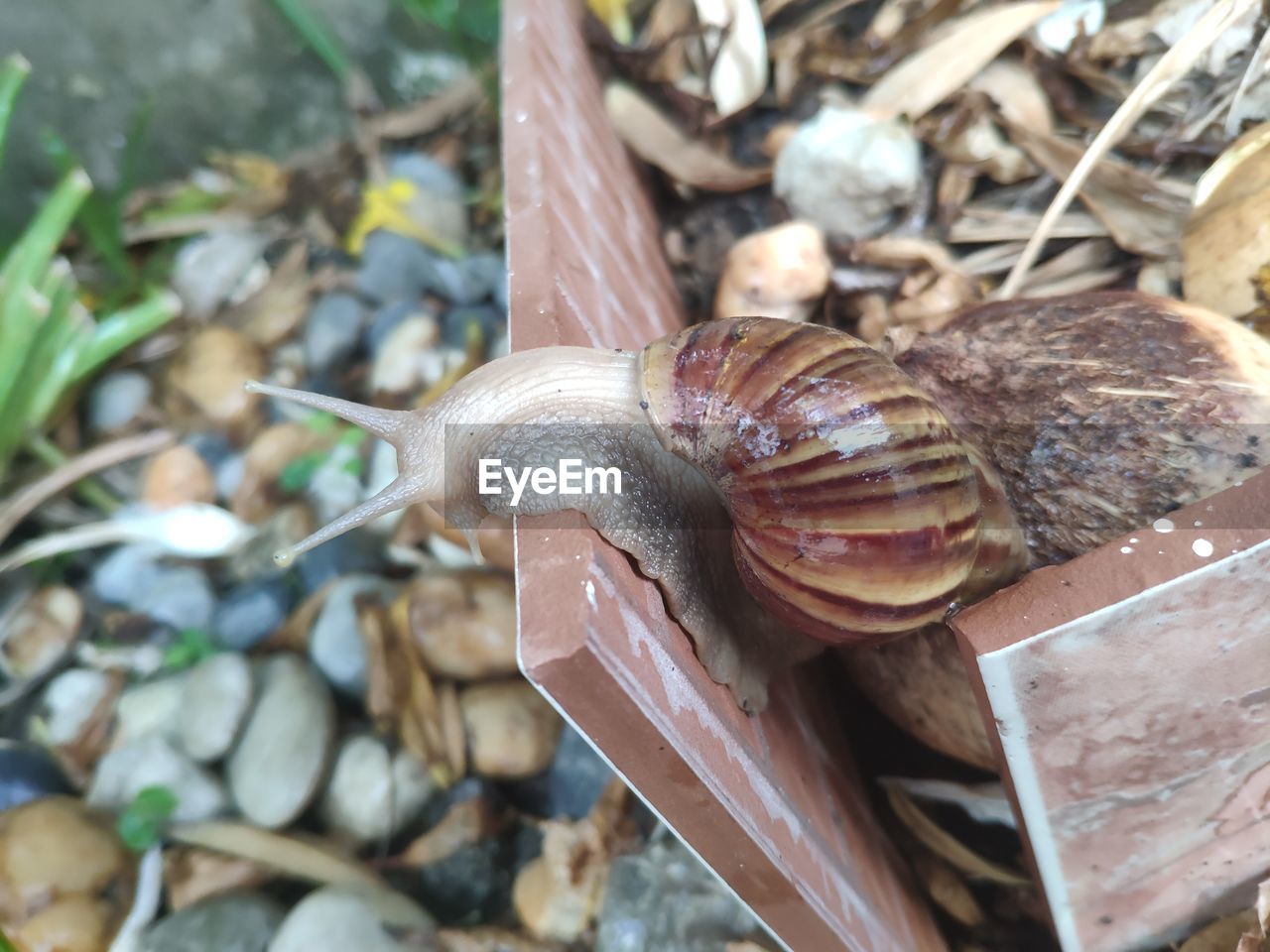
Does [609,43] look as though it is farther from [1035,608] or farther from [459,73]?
[1035,608]

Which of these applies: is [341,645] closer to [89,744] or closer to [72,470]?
[89,744]

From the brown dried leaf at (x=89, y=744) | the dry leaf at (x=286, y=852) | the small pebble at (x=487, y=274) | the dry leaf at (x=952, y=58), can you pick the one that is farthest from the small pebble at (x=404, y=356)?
the dry leaf at (x=952, y=58)

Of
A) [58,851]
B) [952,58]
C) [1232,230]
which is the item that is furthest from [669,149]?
[58,851]

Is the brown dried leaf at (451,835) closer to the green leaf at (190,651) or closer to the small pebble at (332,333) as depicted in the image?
the green leaf at (190,651)

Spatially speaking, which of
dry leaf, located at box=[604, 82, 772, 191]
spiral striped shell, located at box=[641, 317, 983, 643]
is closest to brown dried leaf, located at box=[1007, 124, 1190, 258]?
dry leaf, located at box=[604, 82, 772, 191]

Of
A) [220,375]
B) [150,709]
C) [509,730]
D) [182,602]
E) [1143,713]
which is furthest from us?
[220,375]
